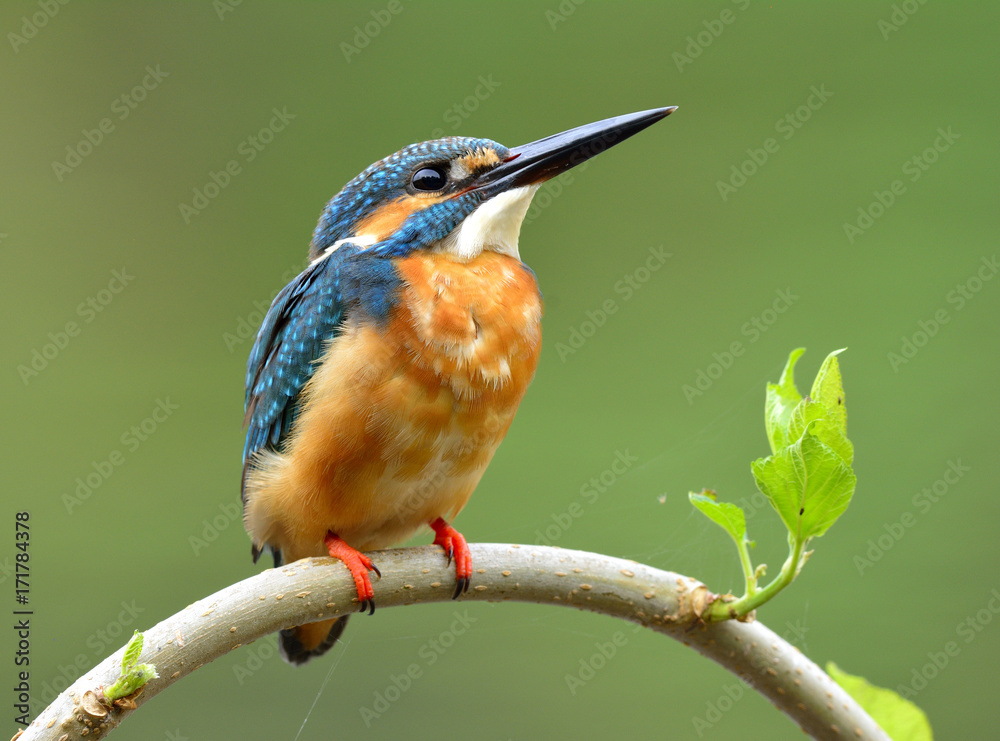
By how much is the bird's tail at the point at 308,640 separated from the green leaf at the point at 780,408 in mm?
802

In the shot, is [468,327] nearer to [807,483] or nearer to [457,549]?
[457,549]

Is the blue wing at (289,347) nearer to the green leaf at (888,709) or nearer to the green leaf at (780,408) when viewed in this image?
the green leaf at (780,408)

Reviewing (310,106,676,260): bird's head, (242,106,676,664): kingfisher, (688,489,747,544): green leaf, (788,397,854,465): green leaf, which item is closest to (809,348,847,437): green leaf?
(788,397,854,465): green leaf

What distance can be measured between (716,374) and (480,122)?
1.27 metres

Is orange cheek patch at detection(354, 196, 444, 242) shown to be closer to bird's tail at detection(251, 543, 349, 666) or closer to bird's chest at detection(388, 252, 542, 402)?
bird's chest at detection(388, 252, 542, 402)

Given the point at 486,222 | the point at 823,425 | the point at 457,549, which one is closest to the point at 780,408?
the point at 823,425

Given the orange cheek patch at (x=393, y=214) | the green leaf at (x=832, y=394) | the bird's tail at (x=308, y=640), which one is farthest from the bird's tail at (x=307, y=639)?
the green leaf at (x=832, y=394)

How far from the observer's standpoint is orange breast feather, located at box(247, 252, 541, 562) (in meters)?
1.20

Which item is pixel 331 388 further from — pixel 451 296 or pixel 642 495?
pixel 642 495

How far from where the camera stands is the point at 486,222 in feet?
4.35

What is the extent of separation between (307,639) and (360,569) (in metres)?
0.42

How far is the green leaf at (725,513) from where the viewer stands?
93 cm

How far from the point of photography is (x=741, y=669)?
102 centimetres

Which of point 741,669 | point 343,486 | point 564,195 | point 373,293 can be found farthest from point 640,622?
point 564,195
